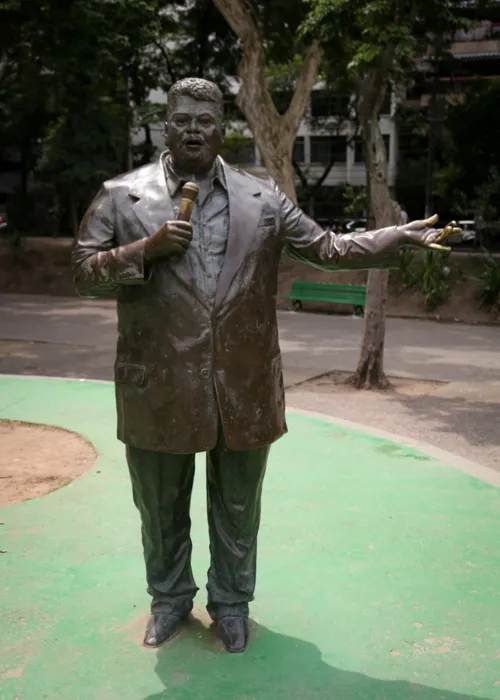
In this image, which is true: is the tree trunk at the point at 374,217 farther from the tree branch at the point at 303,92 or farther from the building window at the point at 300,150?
the building window at the point at 300,150

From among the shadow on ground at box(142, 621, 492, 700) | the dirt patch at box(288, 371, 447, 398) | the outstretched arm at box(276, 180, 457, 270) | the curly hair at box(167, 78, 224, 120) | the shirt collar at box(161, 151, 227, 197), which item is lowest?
the dirt patch at box(288, 371, 447, 398)

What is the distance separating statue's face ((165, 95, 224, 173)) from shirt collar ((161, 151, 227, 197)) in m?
0.08

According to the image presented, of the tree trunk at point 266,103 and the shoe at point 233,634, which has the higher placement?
the tree trunk at point 266,103

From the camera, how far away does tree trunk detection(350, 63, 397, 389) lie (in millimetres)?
10070

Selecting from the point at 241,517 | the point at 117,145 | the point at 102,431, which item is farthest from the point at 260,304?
the point at 117,145

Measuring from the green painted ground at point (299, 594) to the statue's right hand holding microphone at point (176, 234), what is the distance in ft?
5.17

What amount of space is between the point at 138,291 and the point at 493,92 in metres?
23.5

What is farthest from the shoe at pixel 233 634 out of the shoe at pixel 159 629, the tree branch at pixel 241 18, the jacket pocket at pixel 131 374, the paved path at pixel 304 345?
the tree branch at pixel 241 18

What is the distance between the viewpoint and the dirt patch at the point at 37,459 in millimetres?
6121

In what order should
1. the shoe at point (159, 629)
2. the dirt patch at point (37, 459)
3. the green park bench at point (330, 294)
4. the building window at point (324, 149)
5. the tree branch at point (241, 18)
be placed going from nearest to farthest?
1. the shoe at point (159, 629)
2. the dirt patch at point (37, 459)
3. the tree branch at point (241, 18)
4. the green park bench at point (330, 294)
5. the building window at point (324, 149)

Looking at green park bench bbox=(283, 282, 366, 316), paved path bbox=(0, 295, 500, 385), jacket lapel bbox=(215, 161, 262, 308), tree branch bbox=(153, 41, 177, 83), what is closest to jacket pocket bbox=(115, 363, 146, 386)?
jacket lapel bbox=(215, 161, 262, 308)

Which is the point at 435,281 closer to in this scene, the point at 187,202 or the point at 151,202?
the point at 151,202

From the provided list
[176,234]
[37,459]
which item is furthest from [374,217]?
[176,234]

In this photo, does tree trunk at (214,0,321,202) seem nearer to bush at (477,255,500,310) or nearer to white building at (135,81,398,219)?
bush at (477,255,500,310)
